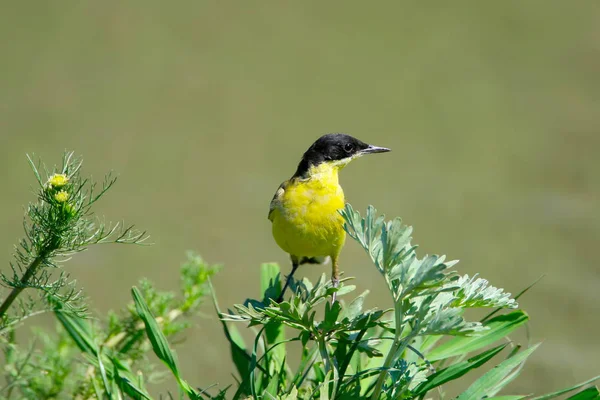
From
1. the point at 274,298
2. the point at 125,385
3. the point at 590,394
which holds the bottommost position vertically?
the point at 590,394

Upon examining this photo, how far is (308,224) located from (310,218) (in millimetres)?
16

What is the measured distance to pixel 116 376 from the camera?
41.0 inches

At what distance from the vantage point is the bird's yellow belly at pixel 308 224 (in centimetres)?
138

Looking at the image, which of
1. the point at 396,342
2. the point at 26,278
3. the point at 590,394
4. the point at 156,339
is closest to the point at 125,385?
the point at 156,339

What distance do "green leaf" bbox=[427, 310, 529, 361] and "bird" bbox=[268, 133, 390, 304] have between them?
0.26m

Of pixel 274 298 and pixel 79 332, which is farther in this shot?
pixel 274 298

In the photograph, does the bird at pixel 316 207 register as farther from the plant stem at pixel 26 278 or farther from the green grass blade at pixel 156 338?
the plant stem at pixel 26 278

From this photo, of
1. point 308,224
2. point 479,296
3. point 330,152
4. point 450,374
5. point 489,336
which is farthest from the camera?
point 330,152

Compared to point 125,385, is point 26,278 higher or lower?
higher

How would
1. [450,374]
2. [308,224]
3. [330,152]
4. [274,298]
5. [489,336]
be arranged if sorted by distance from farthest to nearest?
[330,152] < [308,224] < [274,298] < [489,336] < [450,374]

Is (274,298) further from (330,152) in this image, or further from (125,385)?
(330,152)

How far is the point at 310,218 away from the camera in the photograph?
1.41 m

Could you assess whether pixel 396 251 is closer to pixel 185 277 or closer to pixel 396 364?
pixel 396 364

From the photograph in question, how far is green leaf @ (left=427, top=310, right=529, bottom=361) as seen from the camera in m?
1.06
